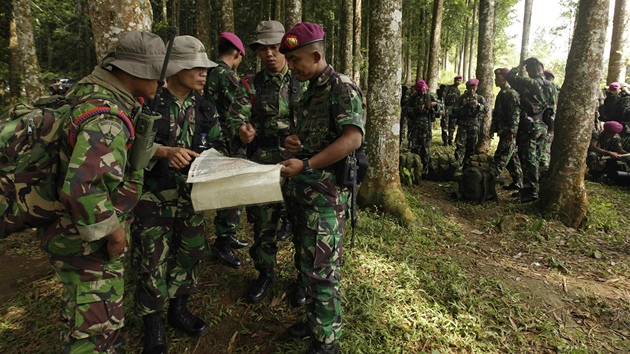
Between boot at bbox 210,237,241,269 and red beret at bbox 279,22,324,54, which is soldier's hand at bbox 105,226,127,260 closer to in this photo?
red beret at bbox 279,22,324,54

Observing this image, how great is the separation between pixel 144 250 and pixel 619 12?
1339 centimetres

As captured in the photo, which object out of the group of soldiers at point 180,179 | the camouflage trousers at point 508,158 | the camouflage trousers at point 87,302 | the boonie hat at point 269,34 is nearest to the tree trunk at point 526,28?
the camouflage trousers at point 508,158

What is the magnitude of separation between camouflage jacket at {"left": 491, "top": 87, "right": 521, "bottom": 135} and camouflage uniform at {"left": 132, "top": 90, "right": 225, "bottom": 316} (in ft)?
19.5

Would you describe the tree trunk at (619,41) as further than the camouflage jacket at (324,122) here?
Yes

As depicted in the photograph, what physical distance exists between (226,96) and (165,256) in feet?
5.58

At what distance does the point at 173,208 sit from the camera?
102 inches

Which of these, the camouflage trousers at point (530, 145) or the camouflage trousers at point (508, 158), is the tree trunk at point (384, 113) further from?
the camouflage trousers at point (508, 158)

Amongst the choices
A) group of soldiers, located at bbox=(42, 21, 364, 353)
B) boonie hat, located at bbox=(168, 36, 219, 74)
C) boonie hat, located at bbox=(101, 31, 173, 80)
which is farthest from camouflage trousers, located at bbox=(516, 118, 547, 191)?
boonie hat, located at bbox=(101, 31, 173, 80)

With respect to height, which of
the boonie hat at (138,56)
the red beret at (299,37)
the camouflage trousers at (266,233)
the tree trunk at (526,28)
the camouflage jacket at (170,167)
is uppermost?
the tree trunk at (526,28)

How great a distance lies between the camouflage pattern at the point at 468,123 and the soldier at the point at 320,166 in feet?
22.6

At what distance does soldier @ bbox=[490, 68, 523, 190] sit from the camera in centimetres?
664

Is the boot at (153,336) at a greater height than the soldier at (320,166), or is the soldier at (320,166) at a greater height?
the soldier at (320,166)

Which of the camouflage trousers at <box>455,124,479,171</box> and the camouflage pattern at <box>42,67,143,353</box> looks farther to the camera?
the camouflage trousers at <box>455,124,479,171</box>

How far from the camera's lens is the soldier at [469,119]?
338 inches
